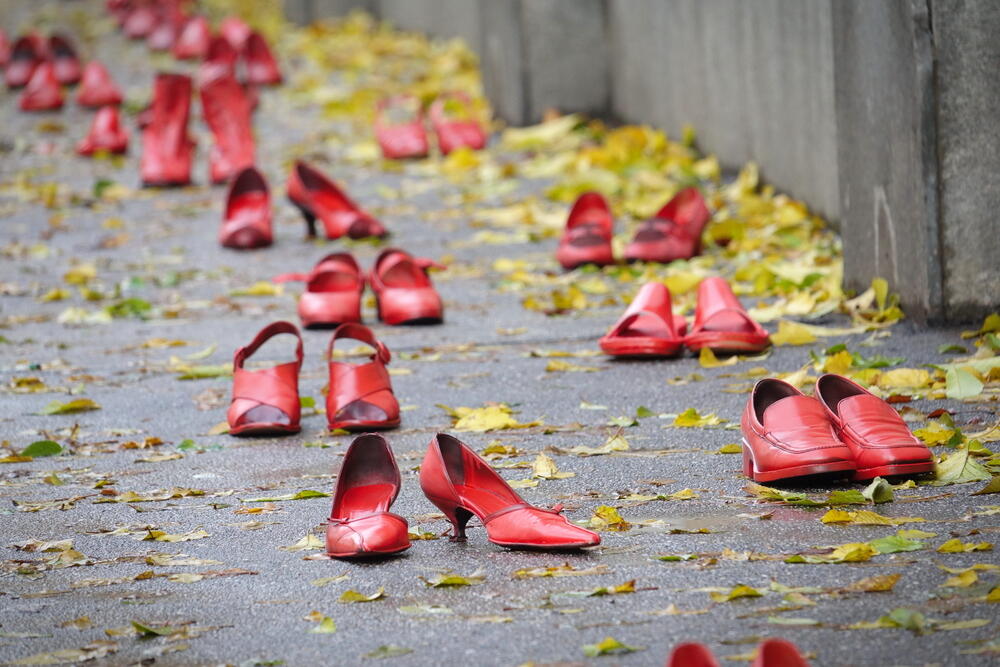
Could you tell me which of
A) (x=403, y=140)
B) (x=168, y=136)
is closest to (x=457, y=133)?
(x=403, y=140)

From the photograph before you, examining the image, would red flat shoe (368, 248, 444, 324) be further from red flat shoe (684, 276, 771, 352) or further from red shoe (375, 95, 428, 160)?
red shoe (375, 95, 428, 160)

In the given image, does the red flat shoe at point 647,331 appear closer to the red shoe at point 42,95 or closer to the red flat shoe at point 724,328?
the red flat shoe at point 724,328

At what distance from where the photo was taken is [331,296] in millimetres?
5445

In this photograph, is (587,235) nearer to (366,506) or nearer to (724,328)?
(724,328)

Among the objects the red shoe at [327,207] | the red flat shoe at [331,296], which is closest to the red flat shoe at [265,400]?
the red flat shoe at [331,296]

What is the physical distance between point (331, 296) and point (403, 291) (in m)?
0.29

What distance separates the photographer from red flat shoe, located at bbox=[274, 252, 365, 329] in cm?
542

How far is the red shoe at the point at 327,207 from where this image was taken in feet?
23.8

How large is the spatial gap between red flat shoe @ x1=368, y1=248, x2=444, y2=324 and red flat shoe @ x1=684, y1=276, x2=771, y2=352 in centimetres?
120

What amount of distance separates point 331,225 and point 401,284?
1.81 m

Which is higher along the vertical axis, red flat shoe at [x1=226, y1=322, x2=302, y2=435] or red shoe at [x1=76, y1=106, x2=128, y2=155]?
red shoe at [x1=76, y1=106, x2=128, y2=155]

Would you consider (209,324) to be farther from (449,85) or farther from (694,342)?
(449,85)

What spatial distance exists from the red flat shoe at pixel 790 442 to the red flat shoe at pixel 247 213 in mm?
4341

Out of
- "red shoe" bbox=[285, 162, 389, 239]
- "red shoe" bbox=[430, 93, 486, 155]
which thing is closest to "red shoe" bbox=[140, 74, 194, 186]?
"red shoe" bbox=[430, 93, 486, 155]
